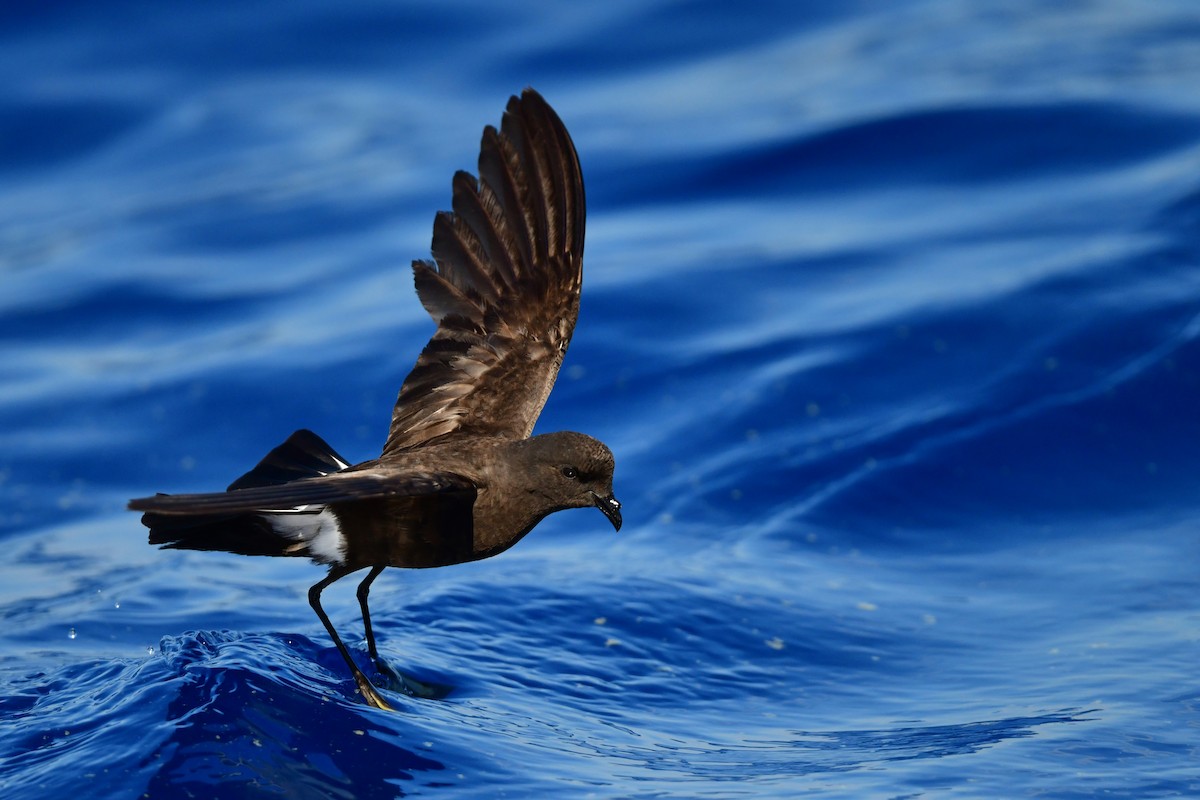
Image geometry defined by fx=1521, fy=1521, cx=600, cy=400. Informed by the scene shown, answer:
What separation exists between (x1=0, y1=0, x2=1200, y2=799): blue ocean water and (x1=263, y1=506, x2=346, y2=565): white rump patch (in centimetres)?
63

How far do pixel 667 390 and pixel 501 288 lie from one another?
14.7ft

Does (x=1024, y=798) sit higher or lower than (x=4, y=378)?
lower

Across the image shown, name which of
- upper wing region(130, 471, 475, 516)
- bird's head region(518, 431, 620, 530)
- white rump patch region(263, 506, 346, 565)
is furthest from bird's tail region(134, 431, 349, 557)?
bird's head region(518, 431, 620, 530)

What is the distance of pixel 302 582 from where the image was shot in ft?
27.6

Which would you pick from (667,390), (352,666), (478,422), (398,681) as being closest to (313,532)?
(352,666)

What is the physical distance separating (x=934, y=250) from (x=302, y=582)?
5.62 meters

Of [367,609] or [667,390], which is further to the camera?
[667,390]

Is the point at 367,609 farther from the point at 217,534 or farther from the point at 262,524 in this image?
the point at 217,534

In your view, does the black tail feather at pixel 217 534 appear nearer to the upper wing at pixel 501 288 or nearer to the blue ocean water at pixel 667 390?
the blue ocean water at pixel 667 390

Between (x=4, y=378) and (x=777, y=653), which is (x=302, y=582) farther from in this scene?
(x=4, y=378)

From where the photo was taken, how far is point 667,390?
10375 mm

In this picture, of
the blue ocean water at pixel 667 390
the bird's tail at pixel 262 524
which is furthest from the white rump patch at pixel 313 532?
the blue ocean water at pixel 667 390

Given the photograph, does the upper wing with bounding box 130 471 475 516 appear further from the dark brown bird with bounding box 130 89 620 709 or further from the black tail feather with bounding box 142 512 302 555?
the black tail feather with bounding box 142 512 302 555

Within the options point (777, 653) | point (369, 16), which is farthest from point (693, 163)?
point (777, 653)
